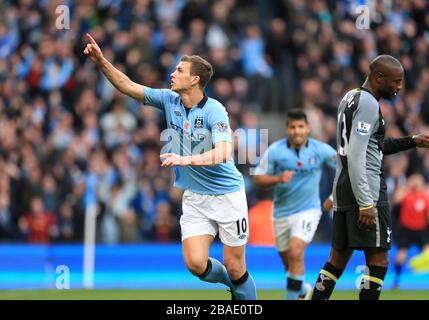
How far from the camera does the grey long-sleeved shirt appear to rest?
28.7 feet

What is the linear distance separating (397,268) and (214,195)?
787 cm

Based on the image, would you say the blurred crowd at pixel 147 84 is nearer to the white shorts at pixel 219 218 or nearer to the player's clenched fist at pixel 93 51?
the white shorts at pixel 219 218

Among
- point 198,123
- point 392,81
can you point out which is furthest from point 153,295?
point 392,81

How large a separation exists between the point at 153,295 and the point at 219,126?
5933mm

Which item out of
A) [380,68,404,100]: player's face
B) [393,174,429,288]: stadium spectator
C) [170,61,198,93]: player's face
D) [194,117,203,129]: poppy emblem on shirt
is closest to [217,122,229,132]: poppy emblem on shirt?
[194,117,203,129]: poppy emblem on shirt

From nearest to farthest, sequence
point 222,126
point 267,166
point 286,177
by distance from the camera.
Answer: point 222,126, point 286,177, point 267,166

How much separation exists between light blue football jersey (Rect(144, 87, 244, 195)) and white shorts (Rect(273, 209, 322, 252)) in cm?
259

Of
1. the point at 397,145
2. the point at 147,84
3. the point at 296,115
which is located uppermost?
the point at 147,84

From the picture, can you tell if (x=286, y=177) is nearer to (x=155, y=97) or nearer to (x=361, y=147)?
(x=155, y=97)

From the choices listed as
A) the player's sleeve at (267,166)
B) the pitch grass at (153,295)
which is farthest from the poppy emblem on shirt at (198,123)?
the pitch grass at (153,295)

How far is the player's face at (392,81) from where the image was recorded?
29.1ft

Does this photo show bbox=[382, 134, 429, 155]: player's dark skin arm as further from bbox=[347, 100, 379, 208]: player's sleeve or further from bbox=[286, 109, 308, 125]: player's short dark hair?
bbox=[286, 109, 308, 125]: player's short dark hair

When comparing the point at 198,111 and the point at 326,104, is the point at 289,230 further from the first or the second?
the point at 326,104

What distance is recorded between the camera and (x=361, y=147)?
8734mm
